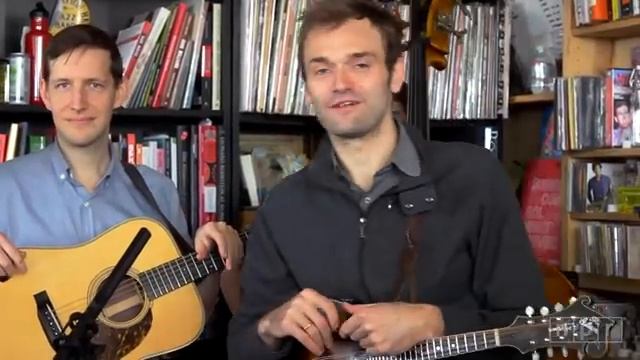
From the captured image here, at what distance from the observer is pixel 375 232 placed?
5.09 ft

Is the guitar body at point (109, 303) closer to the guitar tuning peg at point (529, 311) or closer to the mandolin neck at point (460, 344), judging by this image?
the mandolin neck at point (460, 344)

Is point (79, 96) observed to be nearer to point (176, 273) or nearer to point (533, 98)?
point (176, 273)

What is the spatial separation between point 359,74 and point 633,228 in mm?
1088

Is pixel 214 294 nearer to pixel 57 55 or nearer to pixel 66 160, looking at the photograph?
pixel 66 160

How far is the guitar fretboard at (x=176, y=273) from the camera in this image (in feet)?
6.24

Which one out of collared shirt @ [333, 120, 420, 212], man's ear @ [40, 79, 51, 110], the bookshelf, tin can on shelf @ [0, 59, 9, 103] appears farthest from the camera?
the bookshelf

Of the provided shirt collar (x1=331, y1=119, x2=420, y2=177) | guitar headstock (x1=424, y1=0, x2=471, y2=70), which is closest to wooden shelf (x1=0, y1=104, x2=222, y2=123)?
guitar headstock (x1=424, y1=0, x2=471, y2=70)

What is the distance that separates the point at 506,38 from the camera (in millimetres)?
2807

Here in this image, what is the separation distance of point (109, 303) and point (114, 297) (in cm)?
2

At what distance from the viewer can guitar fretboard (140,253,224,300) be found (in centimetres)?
190

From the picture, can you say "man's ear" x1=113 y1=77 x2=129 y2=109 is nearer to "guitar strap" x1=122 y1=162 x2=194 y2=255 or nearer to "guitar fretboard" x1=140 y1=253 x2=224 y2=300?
"guitar strap" x1=122 y1=162 x2=194 y2=255

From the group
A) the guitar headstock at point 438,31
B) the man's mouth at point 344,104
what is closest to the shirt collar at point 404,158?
the man's mouth at point 344,104

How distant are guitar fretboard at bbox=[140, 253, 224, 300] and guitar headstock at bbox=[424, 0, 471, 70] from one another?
795 millimetres

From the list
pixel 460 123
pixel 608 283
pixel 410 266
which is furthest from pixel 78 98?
pixel 608 283
